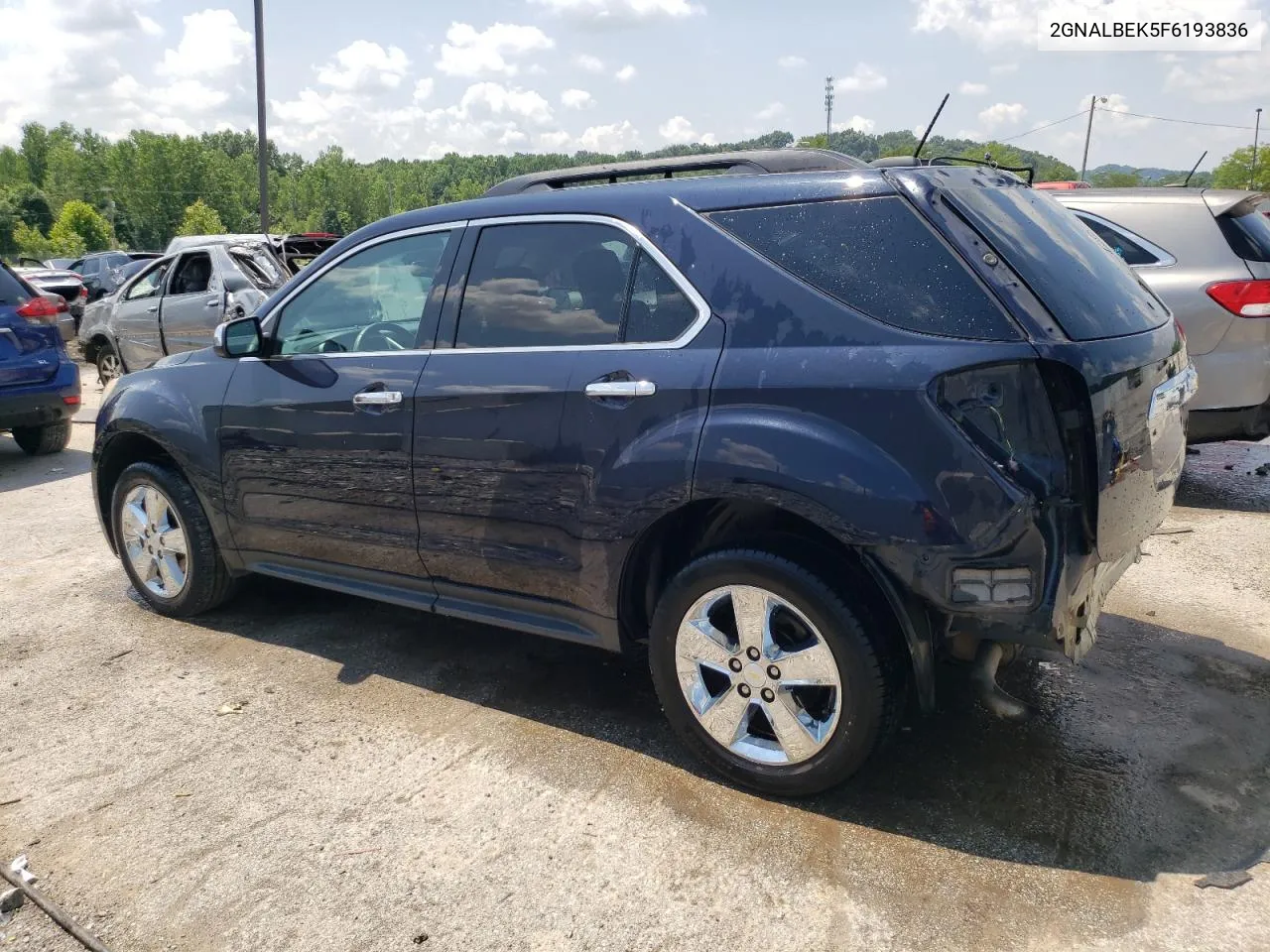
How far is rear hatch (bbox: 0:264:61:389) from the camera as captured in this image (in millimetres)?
7781

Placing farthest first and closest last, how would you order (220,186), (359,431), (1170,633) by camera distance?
(220,186) < (1170,633) < (359,431)

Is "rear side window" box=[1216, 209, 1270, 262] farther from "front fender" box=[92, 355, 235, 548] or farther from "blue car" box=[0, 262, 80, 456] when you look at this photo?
"blue car" box=[0, 262, 80, 456]

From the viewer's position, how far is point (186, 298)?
11.0 meters

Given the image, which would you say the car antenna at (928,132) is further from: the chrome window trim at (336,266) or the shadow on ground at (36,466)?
the shadow on ground at (36,466)

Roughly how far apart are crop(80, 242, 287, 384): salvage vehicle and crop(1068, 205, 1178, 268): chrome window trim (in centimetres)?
785

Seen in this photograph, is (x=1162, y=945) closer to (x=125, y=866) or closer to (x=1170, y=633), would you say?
(x=1170, y=633)

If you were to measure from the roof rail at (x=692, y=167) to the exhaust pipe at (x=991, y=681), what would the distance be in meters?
1.48

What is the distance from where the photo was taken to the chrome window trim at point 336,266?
3.77 m

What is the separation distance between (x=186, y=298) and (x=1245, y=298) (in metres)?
9.99

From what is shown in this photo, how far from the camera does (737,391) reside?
2.92 m

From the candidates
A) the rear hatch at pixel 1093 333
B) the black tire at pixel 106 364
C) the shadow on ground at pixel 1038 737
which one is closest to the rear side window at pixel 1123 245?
the shadow on ground at pixel 1038 737

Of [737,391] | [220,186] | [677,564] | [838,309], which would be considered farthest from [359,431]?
[220,186]

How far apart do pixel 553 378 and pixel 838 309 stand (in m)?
0.97

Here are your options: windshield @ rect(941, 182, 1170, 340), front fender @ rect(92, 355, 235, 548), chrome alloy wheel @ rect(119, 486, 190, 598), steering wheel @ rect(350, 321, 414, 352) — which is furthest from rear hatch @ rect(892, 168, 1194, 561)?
chrome alloy wheel @ rect(119, 486, 190, 598)
